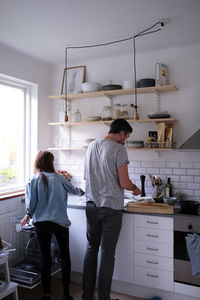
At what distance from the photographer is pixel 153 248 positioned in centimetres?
279

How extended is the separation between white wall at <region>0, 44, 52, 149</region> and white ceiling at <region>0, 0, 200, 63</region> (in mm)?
147

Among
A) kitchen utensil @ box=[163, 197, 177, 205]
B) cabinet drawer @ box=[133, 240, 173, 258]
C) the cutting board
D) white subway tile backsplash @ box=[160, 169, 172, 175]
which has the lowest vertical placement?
cabinet drawer @ box=[133, 240, 173, 258]

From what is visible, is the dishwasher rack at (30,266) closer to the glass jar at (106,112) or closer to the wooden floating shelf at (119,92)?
the glass jar at (106,112)

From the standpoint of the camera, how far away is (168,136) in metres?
3.28

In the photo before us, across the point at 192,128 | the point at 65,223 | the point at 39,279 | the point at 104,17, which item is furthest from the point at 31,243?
the point at 104,17

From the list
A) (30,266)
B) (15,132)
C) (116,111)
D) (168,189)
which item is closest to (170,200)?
(168,189)

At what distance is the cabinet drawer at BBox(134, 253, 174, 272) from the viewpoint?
8.98 ft

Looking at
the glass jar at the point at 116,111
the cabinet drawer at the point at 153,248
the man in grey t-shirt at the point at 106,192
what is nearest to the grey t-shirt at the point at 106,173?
the man in grey t-shirt at the point at 106,192

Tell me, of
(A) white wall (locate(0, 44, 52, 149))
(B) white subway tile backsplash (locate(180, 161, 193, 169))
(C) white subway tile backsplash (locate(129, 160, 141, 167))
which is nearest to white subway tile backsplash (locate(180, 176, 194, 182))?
(B) white subway tile backsplash (locate(180, 161, 193, 169))

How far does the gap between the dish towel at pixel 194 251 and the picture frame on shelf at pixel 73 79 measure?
230 cm

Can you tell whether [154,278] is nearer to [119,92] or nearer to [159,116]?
[159,116]

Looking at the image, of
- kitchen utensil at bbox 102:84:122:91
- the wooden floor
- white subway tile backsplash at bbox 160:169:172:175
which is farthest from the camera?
kitchen utensil at bbox 102:84:122:91

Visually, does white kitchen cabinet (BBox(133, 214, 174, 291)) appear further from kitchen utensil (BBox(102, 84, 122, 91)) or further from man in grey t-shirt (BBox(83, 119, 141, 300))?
kitchen utensil (BBox(102, 84, 122, 91))

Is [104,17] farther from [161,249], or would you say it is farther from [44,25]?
[161,249]
